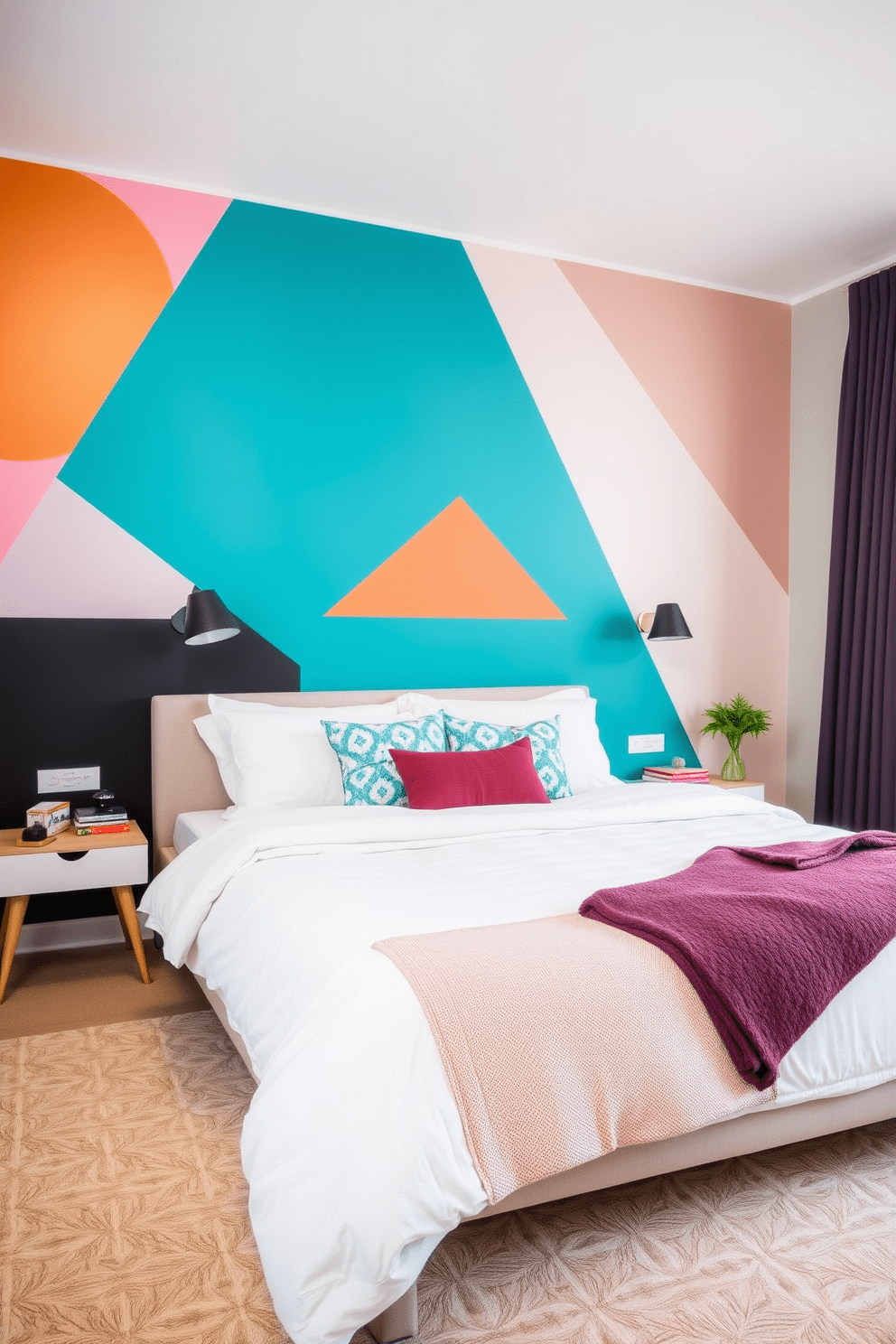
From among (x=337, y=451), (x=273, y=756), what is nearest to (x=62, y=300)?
(x=337, y=451)

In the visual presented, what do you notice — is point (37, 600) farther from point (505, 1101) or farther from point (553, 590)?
point (505, 1101)

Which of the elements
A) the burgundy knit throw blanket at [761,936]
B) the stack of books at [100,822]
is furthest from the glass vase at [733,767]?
the stack of books at [100,822]

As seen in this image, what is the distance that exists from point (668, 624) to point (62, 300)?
2747mm

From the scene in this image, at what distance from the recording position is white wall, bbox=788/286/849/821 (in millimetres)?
4551

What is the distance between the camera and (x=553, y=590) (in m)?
4.27

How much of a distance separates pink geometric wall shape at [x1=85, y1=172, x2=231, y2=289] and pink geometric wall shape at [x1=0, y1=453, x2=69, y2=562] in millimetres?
888

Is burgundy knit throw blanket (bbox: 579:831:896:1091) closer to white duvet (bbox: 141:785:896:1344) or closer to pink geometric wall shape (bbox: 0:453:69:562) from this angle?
white duvet (bbox: 141:785:896:1344)

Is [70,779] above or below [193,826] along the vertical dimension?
above

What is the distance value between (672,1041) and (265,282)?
3.19 metres

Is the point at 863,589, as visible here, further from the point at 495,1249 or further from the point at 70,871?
the point at 70,871

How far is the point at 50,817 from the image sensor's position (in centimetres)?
312

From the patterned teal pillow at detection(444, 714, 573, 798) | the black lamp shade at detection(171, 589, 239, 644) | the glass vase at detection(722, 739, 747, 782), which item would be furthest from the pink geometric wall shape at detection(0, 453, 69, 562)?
the glass vase at detection(722, 739, 747, 782)

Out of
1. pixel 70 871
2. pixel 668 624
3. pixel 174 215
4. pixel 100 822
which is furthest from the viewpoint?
pixel 668 624

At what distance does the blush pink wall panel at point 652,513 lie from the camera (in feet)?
13.9
